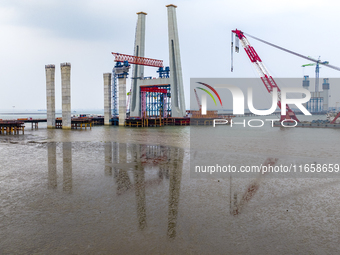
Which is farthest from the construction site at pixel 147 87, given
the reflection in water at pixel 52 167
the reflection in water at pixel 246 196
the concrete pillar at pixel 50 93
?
the reflection in water at pixel 246 196

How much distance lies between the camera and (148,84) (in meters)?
77.6

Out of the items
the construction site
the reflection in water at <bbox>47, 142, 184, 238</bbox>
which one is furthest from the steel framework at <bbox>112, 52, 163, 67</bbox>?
the reflection in water at <bbox>47, 142, 184, 238</bbox>

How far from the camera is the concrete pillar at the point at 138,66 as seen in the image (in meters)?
77.1

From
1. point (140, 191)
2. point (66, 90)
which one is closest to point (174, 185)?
point (140, 191)

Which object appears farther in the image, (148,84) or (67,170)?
(148,84)

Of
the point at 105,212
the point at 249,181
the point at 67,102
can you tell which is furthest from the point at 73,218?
the point at 67,102

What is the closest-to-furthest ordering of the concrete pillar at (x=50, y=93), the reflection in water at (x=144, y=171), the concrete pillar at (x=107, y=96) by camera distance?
the reflection in water at (x=144, y=171)
the concrete pillar at (x=50, y=93)
the concrete pillar at (x=107, y=96)

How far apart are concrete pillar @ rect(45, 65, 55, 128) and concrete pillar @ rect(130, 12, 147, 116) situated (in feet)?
76.2

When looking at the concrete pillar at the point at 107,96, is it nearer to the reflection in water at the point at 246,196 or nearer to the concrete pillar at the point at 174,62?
the concrete pillar at the point at 174,62

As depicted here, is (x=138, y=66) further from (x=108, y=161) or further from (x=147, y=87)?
(x=108, y=161)

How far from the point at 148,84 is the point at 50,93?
25136 millimetres

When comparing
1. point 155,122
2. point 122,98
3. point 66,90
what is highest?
point 66,90

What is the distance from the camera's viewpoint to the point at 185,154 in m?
26.9

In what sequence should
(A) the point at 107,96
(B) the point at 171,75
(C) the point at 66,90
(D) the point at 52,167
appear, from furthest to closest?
(A) the point at 107,96 → (B) the point at 171,75 → (C) the point at 66,90 → (D) the point at 52,167
